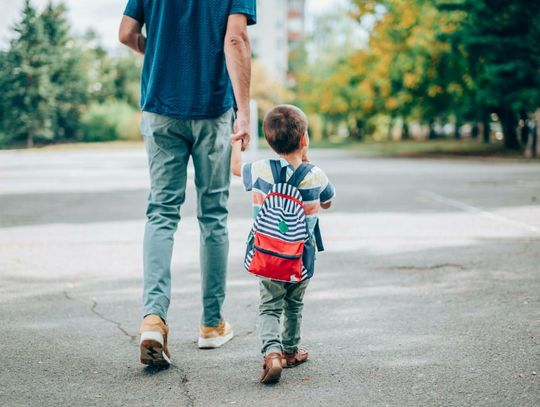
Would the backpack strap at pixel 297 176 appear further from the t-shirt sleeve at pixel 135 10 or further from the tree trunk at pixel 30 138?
the tree trunk at pixel 30 138

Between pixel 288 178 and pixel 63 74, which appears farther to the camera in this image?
pixel 63 74

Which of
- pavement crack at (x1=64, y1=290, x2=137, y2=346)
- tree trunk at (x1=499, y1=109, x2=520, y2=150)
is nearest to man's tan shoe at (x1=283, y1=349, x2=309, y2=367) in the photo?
pavement crack at (x1=64, y1=290, x2=137, y2=346)

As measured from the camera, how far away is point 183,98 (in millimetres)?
3471

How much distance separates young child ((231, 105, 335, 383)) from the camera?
317 cm

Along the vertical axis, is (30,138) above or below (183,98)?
below

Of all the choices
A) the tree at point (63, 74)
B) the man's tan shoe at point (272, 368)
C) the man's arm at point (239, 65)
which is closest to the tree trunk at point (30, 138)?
the tree at point (63, 74)

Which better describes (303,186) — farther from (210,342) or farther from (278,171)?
(210,342)

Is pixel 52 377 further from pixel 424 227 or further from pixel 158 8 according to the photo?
pixel 424 227

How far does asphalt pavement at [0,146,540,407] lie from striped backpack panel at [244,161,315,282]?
485 millimetres

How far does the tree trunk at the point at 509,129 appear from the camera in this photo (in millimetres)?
30859

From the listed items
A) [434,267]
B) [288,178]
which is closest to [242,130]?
[288,178]

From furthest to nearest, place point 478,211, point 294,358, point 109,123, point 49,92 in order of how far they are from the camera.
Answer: point 109,123 → point 49,92 → point 478,211 → point 294,358

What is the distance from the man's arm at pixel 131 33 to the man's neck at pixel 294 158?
1046mm

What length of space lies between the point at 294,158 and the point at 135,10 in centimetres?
113
